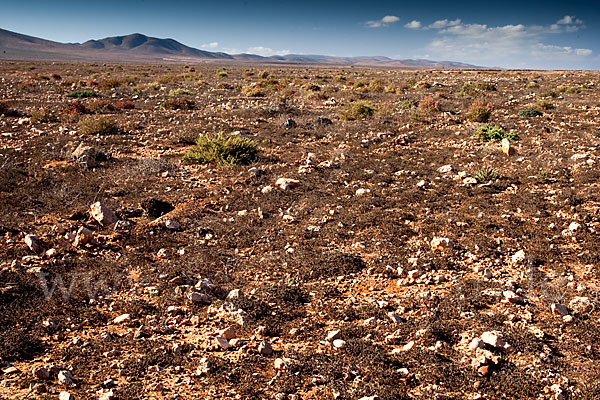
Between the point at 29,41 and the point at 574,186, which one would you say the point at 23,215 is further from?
the point at 29,41

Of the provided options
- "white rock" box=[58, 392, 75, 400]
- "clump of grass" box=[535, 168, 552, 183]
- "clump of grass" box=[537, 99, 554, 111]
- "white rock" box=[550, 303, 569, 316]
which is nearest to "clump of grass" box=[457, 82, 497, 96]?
"clump of grass" box=[537, 99, 554, 111]

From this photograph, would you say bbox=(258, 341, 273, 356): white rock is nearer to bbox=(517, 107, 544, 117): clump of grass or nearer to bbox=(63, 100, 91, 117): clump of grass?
bbox=(63, 100, 91, 117): clump of grass

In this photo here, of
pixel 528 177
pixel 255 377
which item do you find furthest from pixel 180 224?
pixel 528 177

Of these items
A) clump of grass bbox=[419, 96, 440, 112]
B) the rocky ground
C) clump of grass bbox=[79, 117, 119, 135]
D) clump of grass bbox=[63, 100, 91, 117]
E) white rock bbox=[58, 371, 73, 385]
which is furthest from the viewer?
clump of grass bbox=[419, 96, 440, 112]

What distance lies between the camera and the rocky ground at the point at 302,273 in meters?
3.15

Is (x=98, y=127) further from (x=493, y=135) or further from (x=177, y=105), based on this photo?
(x=493, y=135)

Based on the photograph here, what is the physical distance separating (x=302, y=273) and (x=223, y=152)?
203 inches

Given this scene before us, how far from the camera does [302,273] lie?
469 centimetres

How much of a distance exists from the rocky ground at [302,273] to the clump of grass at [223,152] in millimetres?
272

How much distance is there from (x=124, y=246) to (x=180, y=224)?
92 cm

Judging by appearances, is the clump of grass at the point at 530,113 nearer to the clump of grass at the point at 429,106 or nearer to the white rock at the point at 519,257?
the clump of grass at the point at 429,106

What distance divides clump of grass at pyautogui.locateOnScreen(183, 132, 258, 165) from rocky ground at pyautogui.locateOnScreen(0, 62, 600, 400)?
27 cm

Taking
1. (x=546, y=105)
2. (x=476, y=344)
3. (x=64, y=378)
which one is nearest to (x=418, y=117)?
(x=546, y=105)

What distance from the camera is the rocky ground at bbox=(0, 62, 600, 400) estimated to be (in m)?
3.15
